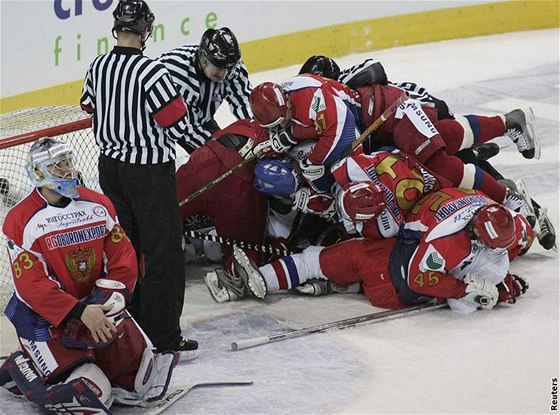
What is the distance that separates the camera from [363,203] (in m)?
4.70

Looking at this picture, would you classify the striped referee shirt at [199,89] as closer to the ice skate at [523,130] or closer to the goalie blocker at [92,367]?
the ice skate at [523,130]

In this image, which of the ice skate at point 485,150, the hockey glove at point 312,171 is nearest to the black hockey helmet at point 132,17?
the hockey glove at point 312,171

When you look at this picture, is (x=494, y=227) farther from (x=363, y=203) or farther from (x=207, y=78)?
(x=207, y=78)

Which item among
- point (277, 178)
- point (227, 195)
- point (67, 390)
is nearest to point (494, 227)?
point (277, 178)

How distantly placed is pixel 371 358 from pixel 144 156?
106 cm

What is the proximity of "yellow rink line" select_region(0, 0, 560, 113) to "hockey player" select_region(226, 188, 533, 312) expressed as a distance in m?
3.39

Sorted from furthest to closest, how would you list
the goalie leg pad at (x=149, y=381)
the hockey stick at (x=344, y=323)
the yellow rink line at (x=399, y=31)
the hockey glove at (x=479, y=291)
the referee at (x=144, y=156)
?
the yellow rink line at (x=399, y=31)
the hockey glove at (x=479, y=291)
the hockey stick at (x=344, y=323)
the referee at (x=144, y=156)
the goalie leg pad at (x=149, y=381)

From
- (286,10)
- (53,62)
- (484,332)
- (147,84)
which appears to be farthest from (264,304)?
(286,10)

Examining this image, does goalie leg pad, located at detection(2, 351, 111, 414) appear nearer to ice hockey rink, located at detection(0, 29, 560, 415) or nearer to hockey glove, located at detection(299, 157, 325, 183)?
ice hockey rink, located at detection(0, 29, 560, 415)

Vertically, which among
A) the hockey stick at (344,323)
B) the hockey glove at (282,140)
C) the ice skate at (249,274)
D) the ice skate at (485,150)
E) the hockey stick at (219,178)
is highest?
the hockey glove at (282,140)

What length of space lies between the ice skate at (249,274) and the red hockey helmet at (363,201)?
45 centimetres

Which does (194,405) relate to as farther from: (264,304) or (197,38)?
(197,38)

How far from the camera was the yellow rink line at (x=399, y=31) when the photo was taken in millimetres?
8266

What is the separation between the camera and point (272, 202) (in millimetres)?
5164
